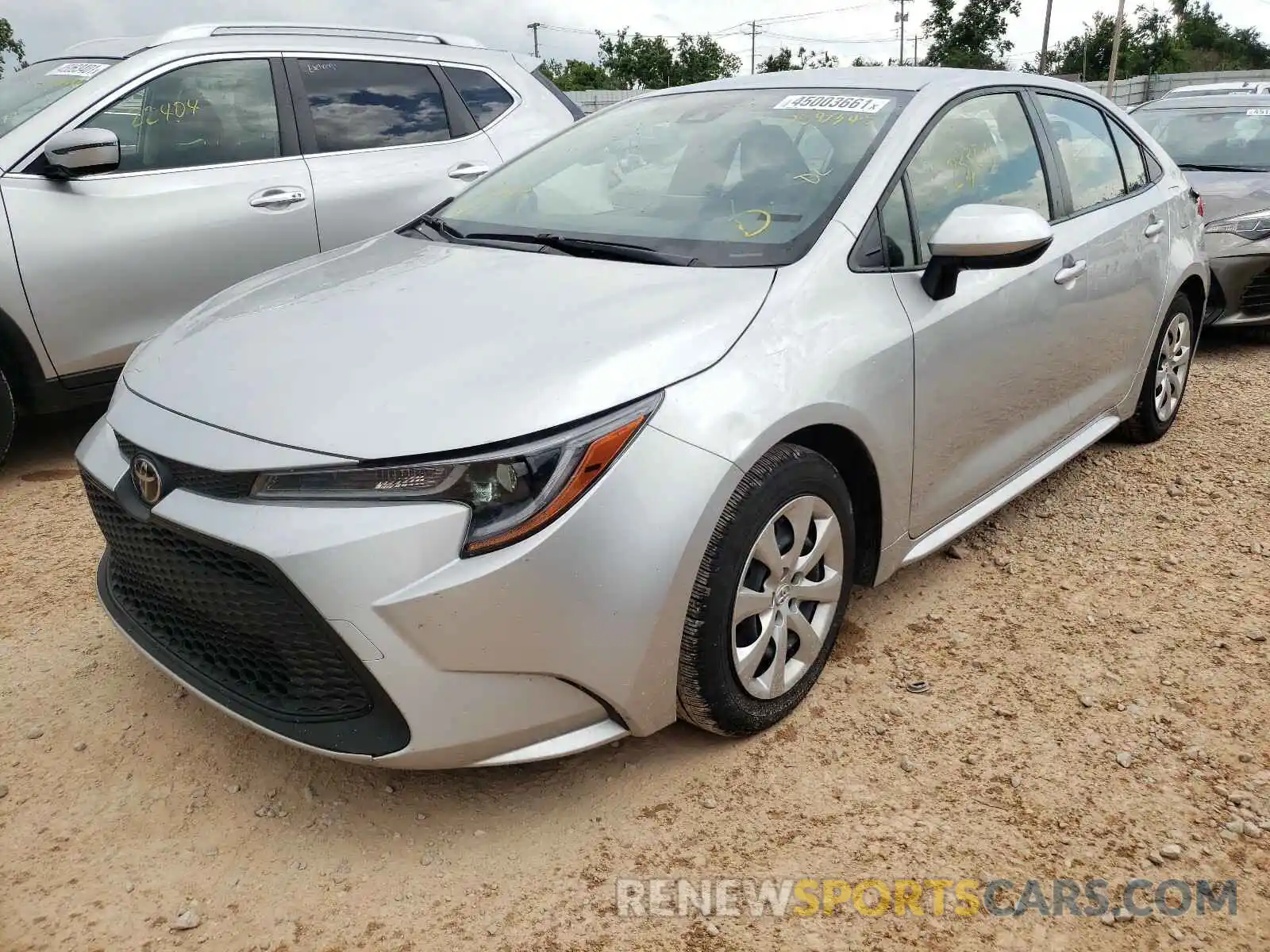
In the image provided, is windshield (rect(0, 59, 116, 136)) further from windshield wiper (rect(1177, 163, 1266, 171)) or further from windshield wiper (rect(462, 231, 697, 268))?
windshield wiper (rect(1177, 163, 1266, 171))

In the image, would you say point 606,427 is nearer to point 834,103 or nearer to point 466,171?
point 834,103

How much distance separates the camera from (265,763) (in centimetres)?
243

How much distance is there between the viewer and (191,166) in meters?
4.34

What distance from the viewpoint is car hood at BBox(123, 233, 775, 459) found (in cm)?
197

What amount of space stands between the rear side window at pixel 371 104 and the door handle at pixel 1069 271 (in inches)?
126

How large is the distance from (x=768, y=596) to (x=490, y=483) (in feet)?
2.52

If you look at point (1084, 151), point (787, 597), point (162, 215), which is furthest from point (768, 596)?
point (162, 215)

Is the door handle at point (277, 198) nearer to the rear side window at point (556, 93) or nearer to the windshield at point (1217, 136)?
the rear side window at point (556, 93)

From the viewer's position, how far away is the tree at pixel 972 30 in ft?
173

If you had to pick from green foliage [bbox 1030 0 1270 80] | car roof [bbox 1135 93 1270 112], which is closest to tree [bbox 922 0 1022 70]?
green foliage [bbox 1030 0 1270 80]

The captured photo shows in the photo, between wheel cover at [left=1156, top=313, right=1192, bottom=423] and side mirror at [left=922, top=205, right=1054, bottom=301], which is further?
wheel cover at [left=1156, top=313, right=1192, bottom=423]

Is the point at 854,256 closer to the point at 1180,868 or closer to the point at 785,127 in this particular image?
the point at 785,127

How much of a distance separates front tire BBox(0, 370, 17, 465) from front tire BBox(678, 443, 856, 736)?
317cm

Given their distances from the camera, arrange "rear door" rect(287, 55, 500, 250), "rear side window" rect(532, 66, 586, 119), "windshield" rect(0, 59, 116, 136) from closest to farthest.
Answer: "windshield" rect(0, 59, 116, 136), "rear door" rect(287, 55, 500, 250), "rear side window" rect(532, 66, 586, 119)
